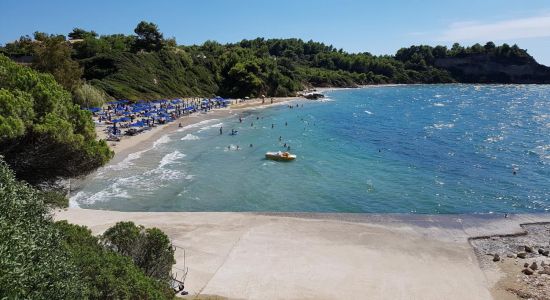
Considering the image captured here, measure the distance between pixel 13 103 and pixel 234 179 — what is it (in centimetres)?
2795

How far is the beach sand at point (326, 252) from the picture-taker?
75.2 ft

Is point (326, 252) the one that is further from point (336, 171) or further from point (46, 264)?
point (336, 171)

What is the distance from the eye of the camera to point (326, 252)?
90.0 ft

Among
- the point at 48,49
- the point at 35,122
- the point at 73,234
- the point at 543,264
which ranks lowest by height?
the point at 543,264

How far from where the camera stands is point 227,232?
1179 inches

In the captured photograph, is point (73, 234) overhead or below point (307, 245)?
overhead

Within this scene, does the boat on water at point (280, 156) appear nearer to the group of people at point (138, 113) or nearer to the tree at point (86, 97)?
the group of people at point (138, 113)

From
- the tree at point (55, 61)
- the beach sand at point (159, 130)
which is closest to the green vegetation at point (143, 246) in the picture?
the beach sand at point (159, 130)

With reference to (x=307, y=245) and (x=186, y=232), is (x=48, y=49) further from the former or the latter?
(x=307, y=245)

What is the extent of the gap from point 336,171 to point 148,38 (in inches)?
3751

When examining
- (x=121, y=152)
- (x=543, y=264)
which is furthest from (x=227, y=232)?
(x=121, y=152)

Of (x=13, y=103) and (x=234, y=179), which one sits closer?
(x=13, y=103)

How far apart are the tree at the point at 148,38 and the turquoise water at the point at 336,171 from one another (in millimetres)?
57273

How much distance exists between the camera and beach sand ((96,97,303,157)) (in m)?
55.2
